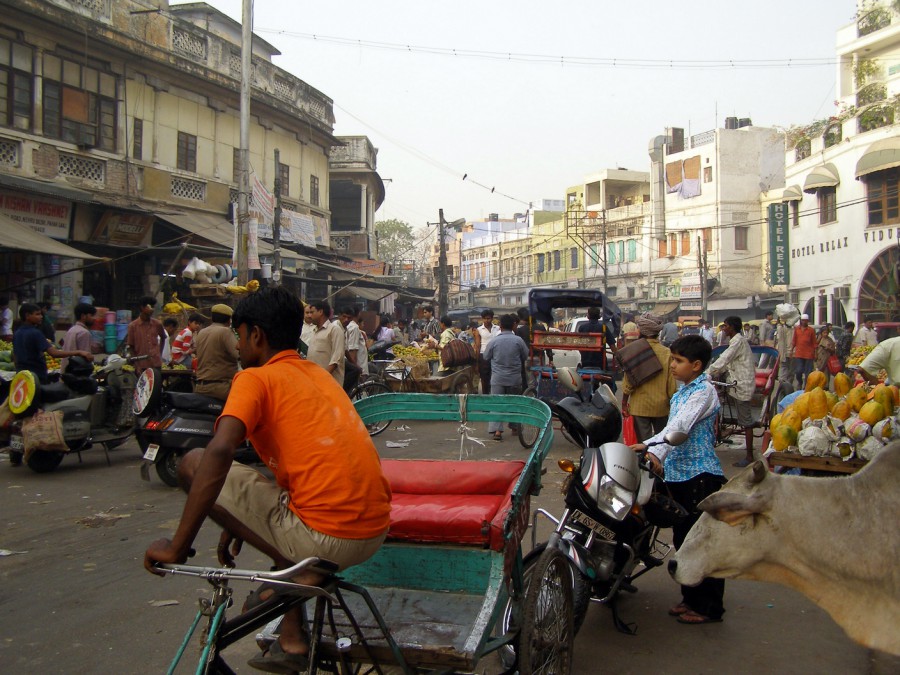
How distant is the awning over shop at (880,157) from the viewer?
26.3 m

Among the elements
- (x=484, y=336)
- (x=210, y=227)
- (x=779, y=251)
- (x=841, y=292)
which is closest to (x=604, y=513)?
(x=484, y=336)

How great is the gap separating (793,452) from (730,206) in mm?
44278

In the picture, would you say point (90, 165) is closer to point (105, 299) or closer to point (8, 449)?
point (105, 299)

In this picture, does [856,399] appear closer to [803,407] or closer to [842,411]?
[842,411]

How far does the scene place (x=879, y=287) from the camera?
28.0 metres

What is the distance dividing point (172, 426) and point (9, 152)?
9847 mm

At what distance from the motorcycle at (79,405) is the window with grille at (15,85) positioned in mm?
7651

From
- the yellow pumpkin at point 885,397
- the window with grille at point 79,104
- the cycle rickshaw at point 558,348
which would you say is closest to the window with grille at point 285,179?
the window with grille at point 79,104

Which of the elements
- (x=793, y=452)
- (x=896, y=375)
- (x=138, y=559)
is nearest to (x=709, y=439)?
(x=793, y=452)

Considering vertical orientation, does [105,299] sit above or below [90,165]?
below

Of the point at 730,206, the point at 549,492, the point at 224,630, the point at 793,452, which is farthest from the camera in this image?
the point at 730,206

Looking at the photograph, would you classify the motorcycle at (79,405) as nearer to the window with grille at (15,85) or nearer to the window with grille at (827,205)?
the window with grille at (15,85)

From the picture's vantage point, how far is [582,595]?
12.2 feet

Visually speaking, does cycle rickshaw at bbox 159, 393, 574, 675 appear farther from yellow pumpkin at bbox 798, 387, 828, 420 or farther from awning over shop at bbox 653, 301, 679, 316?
awning over shop at bbox 653, 301, 679, 316
